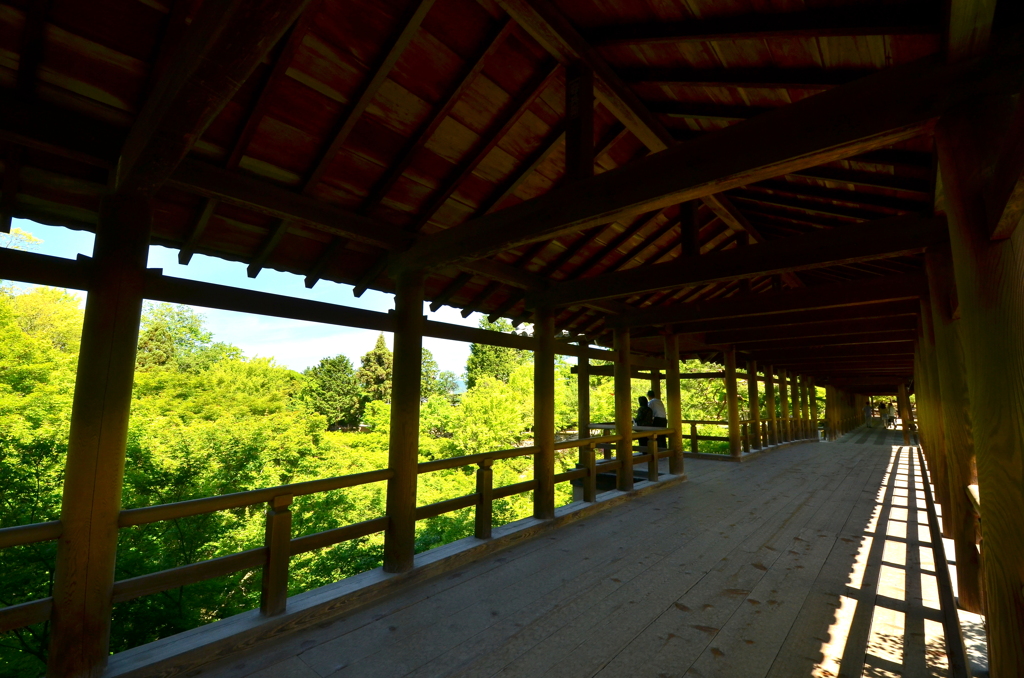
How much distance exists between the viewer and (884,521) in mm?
5773

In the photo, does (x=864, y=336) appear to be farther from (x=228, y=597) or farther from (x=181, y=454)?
(x=181, y=454)

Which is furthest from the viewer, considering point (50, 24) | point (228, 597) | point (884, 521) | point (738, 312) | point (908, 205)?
point (228, 597)

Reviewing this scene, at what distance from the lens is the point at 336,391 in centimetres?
3422

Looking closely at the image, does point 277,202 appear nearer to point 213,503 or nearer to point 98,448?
point 98,448

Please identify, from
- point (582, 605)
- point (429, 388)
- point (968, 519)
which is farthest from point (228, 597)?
point (429, 388)

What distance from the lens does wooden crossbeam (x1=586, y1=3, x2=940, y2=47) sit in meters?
2.04

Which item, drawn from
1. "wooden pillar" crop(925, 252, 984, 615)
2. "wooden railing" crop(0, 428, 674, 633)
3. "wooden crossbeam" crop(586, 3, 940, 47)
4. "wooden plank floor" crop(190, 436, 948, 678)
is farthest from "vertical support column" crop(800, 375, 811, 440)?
"wooden crossbeam" crop(586, 3, 940, 47)

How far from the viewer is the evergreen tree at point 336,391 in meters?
32.5

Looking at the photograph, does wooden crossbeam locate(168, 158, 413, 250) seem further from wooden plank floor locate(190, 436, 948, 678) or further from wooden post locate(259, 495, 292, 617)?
wooden plank floor locate(190, 436, 948, 678)

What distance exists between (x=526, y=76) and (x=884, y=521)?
6.78 metres

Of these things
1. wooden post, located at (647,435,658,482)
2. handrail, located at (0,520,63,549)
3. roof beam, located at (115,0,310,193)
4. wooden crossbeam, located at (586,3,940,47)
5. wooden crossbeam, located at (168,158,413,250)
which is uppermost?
wooden crossbeam, located at (586,3,940,47)

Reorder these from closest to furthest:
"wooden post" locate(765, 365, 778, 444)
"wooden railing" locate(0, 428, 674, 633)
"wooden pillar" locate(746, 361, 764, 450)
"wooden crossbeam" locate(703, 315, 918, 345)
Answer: "wooden railing" locate(0, 428, 674, 633) < "wooden crossbeam" locate(703, 315, 918, 345) < "wooden pillar" locate(746, 361, 764, 450) < "wooden post" locate(765, 365, 778, 444)

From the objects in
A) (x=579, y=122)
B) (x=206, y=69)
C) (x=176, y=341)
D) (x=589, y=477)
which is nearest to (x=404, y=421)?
(x=579, y=122)

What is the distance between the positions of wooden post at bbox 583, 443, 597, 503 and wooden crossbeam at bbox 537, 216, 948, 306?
7.11 ft
